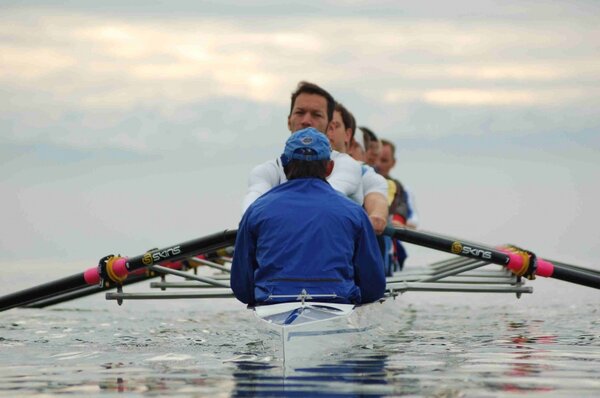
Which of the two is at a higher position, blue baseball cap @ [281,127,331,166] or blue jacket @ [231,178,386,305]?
blue baseball cap @ [281,127,331,166]

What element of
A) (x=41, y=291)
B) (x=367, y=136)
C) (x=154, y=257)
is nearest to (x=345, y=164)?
(x=154, y=257)

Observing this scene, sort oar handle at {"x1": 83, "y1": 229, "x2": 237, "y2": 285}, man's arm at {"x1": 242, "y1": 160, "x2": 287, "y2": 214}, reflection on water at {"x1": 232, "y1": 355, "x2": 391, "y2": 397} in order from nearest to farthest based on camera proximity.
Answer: reflection on water at {"x1": 232, "y1": 355, "x2": 391, "y2": 397} → man's arm at {"x1": 242, "y1": 160, "x2": 287, "y2": 214} → oar handle at {"x1": 83, "y1": 229, "x2": 237, "y2": 285}

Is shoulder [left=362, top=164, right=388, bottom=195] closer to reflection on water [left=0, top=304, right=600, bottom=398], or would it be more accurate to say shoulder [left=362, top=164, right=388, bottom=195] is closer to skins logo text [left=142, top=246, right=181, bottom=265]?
reflection on water [left=0, top=304, right=600, bottom=398]

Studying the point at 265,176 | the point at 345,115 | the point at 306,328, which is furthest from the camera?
the point at 345,115

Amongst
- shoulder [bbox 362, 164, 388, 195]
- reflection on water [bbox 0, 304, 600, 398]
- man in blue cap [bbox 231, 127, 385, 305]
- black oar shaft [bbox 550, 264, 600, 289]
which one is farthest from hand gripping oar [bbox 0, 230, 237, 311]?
black oar shaft [bbox 550, 264, 600, 289]

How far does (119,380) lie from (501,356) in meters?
3.32

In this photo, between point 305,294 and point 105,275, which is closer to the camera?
point 305,294

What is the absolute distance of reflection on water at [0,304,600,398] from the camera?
8461 mm

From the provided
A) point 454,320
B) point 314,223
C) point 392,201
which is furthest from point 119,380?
point 392,201

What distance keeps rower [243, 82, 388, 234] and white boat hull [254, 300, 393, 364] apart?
2034 millimetres

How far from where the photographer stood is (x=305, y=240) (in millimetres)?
9781

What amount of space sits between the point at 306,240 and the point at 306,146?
2.55ft

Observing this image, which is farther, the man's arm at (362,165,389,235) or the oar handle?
the oar handle

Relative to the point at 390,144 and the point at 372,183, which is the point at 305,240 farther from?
the point at 390,144
